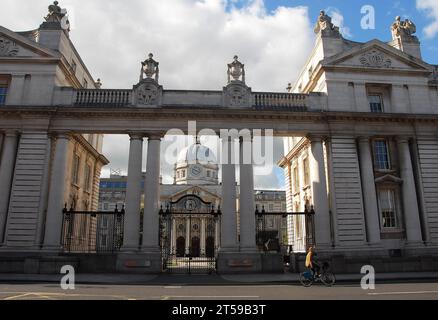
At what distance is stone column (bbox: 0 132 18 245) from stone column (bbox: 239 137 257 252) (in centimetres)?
1546

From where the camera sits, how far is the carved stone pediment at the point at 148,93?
26609mm

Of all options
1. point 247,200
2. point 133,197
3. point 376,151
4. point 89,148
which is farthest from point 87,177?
point 376,151

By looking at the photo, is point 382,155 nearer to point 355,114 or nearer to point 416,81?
point 355,114

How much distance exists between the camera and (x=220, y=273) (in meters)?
23.4

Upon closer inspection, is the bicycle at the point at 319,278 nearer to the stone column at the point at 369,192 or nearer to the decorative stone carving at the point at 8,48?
the stone column at the point at 369,192

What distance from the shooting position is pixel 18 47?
89.7ft

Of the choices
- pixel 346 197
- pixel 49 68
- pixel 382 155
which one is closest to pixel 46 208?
pixel 49 68

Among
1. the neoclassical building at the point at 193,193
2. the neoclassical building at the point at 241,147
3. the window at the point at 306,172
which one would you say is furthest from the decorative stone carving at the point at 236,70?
the neoclassical building at the point at 193,193

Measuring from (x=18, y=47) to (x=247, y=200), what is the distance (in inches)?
792

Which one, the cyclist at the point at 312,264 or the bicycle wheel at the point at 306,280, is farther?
the cyclist at the point at 312,264

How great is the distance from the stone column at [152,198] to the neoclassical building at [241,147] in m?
0.07

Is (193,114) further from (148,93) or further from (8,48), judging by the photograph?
(8,48)

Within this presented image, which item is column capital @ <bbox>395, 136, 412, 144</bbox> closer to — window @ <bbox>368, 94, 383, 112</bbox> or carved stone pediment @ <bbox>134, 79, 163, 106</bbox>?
window @ <bbox>368, 94, 383, 112</bbox>
